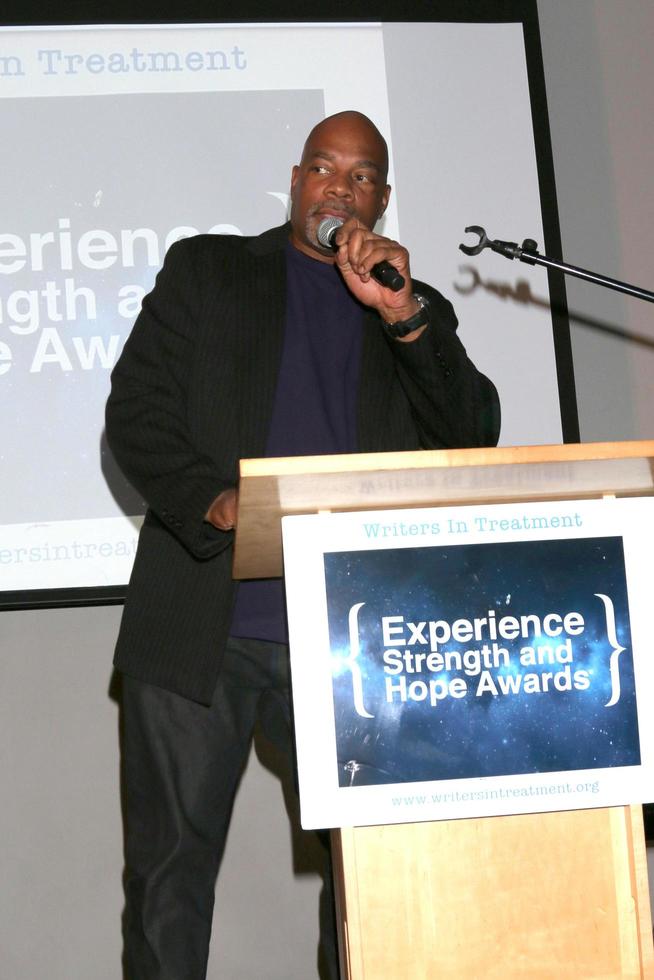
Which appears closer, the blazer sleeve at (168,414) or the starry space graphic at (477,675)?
the starry space graphic at (477,675)

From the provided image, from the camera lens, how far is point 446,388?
193cm

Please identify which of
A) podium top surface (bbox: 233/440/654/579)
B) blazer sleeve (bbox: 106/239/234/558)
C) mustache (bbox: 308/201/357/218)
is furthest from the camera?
mustache (bbox: 308/201/357/218)

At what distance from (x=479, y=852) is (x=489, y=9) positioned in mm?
2514

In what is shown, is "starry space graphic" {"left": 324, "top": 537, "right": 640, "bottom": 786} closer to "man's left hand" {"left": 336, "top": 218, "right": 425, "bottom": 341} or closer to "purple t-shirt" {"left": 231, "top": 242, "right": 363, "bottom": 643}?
"man's left hand" {"left": 336, "top": 218, "right": 425, "bottom": 341}

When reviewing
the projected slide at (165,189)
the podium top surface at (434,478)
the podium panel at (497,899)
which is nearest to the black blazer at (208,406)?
the podium top surface at (434,478)

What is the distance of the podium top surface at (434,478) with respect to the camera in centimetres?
132

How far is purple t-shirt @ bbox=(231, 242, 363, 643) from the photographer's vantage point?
6.51ft

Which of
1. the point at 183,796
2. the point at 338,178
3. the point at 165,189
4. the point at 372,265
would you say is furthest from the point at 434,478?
the point at 165,189

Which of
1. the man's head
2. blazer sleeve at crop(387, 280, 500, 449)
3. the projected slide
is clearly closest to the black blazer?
blazer sleeve at crop(387, 280, 500, 449)

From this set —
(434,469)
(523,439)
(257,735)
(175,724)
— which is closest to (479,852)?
(434,469)

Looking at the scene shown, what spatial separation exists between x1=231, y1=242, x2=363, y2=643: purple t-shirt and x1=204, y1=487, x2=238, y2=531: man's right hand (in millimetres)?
354

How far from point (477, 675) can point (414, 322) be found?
66 centimetres

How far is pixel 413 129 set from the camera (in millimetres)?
3170

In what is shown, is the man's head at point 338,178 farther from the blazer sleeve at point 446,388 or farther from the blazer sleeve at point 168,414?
the blazer sleeve at point 446,388
